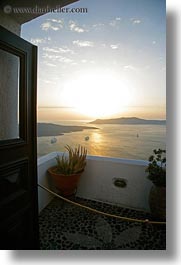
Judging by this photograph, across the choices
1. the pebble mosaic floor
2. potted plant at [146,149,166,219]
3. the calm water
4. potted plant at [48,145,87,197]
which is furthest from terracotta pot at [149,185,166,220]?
potted plant at [48,145,87,197]

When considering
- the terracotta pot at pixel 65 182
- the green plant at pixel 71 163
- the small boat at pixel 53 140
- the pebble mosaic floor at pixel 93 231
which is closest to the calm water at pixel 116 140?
the small boat at pixel 53 140

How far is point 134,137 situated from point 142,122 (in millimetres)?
144

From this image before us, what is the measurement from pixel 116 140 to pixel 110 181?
2.13 ft

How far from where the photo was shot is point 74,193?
1.86m

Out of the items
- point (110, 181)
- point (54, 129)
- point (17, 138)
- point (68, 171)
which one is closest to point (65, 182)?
point (68, 171)

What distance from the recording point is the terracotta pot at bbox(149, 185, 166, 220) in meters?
1.45

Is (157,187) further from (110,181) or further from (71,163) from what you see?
(71,163)

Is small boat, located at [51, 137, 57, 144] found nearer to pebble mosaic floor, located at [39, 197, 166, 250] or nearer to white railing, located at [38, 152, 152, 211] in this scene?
white railing, located at [38, 152, 152, 211]

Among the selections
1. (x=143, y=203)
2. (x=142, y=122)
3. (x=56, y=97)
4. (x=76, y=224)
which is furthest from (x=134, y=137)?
(x=76, y=224)

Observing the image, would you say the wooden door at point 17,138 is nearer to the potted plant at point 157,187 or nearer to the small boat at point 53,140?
the small boat at point 53,140

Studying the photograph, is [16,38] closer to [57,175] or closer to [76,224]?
[57,175]

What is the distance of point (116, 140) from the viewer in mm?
1391

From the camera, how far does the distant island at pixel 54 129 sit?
126cm

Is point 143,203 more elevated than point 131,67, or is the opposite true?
point 131,67
